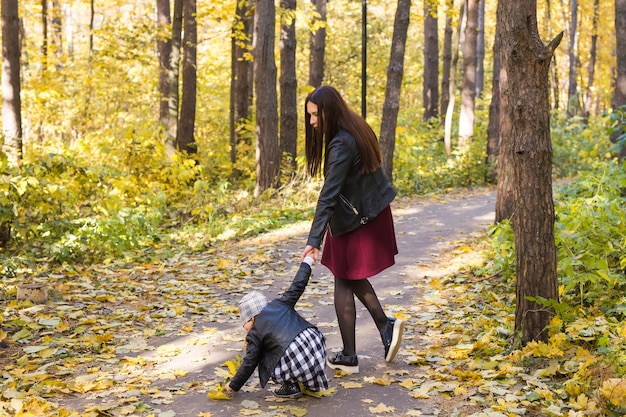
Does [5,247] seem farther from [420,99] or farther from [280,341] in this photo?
[420,99]

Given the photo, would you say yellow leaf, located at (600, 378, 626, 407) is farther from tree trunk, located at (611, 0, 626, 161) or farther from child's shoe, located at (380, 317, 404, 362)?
tree trunk, located at (611, 0, 626, 161)

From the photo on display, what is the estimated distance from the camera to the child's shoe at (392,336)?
5.19 metres

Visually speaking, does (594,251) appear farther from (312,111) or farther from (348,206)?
(312,111)

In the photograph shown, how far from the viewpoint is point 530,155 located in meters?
4.98

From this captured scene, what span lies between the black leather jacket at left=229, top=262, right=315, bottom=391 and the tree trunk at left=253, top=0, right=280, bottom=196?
32.6 ft

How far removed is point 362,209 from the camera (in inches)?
194

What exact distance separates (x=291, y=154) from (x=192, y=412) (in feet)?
38.8

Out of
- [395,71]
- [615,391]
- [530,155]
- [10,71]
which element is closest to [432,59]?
[395,71]

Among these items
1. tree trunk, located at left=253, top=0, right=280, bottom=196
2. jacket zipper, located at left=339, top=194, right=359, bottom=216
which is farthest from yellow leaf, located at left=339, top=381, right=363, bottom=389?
tree trunk, located at left=253, top=0, right=280, bottom=196

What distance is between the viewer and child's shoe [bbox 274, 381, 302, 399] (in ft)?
15.3

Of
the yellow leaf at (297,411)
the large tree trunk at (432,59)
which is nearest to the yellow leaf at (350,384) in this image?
the yellow leaf at (297,411)

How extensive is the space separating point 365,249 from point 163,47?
16329 millimetres

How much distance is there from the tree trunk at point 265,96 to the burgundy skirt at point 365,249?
9.40 meters

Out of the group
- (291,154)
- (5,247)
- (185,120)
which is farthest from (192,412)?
(185,120)
